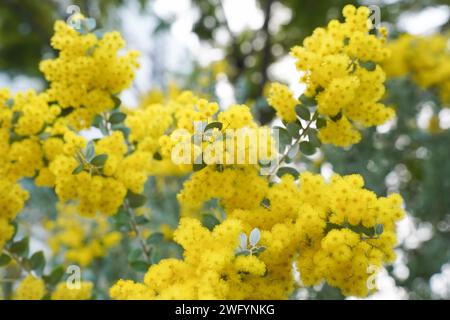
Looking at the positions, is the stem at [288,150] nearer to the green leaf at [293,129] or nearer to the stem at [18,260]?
the green leaf at [293,129]

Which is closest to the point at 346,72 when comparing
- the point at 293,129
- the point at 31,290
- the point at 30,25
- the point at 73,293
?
the point at 293,129

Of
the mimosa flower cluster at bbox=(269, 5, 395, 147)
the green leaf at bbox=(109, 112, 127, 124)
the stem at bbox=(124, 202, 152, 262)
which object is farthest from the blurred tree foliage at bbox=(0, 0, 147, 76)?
the mimosa flower cluster at bbox=(269, 5, 395, 147)

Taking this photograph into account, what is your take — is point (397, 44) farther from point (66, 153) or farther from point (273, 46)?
point (66, 153)

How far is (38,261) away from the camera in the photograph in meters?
2.26

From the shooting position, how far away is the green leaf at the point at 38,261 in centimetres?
225

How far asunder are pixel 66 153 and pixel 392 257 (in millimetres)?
1142

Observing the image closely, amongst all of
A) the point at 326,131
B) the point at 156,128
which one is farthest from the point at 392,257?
the point at 156,128

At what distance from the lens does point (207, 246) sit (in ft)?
5.35

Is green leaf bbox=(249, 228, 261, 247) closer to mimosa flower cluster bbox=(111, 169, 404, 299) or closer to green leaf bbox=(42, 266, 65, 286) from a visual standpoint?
mimosa flower cluster bbox=(111, 169, 404, 299)

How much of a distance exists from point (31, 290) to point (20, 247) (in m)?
0.18

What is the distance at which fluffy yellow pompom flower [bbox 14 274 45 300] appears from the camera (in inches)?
85.0

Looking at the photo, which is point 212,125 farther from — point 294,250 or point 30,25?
point 30,25

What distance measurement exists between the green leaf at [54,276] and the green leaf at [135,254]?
282 mm

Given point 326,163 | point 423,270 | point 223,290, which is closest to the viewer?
point 223,290
